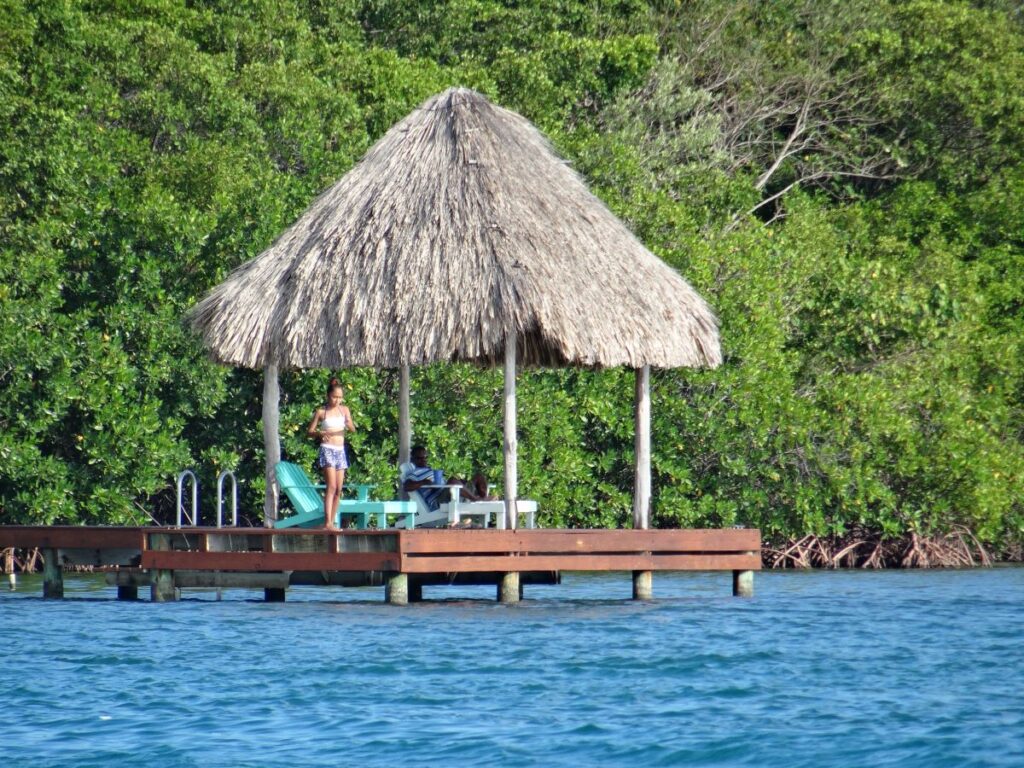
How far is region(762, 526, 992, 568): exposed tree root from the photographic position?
80.5ft

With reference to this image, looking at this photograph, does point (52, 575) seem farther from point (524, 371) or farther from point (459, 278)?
point (524, 371)

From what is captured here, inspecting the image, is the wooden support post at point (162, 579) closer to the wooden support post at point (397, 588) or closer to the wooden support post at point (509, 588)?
the wooden support post at point (397, 588)

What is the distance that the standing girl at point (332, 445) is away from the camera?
55.3ft

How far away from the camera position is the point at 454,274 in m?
17.0

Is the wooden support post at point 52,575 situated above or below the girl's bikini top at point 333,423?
below

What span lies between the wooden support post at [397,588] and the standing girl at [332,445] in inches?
28.5

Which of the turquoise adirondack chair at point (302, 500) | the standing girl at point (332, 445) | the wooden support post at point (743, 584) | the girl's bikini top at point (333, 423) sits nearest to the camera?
the standing girl at point (332, 445)

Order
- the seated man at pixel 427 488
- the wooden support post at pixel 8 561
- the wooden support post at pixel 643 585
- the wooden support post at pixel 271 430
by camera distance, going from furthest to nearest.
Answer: the wooden support post at pixel 8 561 → the wooden support post at pixel 643 585 → the wooden support post at pixel 271 430 → the seated man at pixel 427 488

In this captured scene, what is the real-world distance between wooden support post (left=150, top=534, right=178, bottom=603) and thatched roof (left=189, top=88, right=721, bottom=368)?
1.82 metres

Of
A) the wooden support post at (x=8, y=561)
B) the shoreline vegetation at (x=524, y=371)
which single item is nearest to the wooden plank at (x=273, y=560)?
the shoreline vegetation at (x=524, y=371)

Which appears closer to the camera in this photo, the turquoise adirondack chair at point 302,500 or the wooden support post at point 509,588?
the turquoise adirondack chair at point 302,500

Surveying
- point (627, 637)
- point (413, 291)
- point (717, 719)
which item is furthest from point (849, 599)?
point (717, 719)

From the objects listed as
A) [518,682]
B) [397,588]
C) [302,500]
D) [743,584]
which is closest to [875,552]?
[743,584]

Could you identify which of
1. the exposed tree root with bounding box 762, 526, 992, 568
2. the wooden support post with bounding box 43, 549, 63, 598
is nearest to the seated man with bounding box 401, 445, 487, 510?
the wooden support post with bounding box 43, 549, 63, 598
